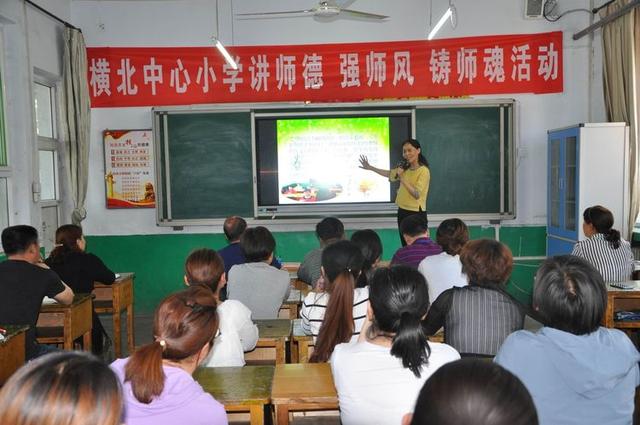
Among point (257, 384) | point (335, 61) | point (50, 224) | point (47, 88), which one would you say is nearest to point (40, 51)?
point (47, 88)

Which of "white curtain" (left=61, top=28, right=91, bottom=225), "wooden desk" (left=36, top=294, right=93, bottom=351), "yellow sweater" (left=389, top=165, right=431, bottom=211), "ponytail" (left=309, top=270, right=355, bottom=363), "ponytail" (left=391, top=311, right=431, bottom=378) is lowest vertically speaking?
"wooden desk" (left=36, top=294, right=93, bottom=351)

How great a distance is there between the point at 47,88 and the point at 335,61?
292cm

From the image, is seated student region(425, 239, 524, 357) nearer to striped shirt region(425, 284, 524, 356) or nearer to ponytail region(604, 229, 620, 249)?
striped shirt region(425, 284, 524, 356)

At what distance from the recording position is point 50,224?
5.92 meters

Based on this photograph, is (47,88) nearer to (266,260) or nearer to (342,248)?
(266,260)

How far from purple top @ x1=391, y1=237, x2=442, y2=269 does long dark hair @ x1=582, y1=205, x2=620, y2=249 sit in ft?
3.64

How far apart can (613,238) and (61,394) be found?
156 inches

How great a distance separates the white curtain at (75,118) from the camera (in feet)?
19.4

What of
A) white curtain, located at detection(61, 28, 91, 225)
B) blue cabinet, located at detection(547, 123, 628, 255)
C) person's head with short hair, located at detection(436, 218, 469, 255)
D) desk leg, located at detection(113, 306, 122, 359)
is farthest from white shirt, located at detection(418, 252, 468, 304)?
white curtain, located at detection(61, 28, 91, 225)

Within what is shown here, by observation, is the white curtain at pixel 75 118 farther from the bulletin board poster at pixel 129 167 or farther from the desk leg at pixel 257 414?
the desk leg at pixel 257 414

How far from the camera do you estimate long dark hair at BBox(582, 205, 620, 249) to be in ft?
13.2

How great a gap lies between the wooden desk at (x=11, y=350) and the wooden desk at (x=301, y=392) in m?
1.39

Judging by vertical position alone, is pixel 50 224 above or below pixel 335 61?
below

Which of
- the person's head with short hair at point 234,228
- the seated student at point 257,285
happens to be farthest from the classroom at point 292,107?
the seated student at point 257,285
